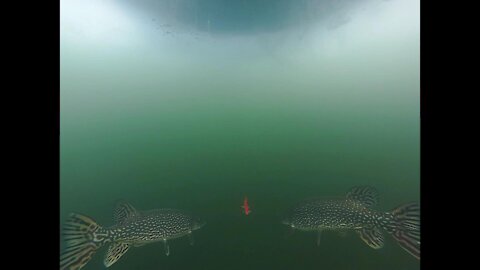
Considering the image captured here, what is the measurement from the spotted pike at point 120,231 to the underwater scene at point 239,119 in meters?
0.07

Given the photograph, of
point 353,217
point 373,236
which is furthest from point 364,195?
point 373,236

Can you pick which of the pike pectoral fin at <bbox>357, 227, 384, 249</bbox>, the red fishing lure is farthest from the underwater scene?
→ the pike pectoral fin at <bbox>357, 227, 384, 249</bbox>

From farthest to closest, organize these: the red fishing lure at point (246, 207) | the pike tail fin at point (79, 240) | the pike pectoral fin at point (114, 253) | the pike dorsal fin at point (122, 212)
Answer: the red fishing lure at point (246, 207)
the pike dorsal fin at point (122, 212)
the pike pectoral fin at point (114, 253)
the pike tail fin at point (79, 240)

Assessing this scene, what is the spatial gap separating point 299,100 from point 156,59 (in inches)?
60.6

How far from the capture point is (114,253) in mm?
2385

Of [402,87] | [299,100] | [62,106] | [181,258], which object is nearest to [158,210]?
[181,258]

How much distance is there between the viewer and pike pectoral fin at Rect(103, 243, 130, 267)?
93.1 inches

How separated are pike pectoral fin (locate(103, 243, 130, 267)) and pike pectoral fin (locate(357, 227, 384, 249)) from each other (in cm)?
211

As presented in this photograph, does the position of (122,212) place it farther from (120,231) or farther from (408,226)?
(408,226)

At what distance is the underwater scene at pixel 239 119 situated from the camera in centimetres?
278

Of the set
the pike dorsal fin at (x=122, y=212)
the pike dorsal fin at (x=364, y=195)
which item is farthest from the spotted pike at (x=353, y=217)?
the pike dorsal fin at (x=122, y=212)

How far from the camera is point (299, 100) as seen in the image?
117 inches

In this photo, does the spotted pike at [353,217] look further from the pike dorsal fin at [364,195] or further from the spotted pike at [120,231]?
the spotted pike at [120,231]

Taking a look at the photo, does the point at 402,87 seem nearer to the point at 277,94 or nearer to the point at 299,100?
the point at 299,100
